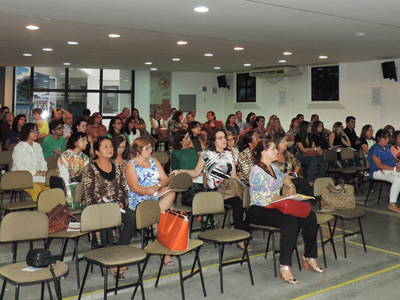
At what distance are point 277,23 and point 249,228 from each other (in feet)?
11.6

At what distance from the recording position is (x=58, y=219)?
4625 millimetres

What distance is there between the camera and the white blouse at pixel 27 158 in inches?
278

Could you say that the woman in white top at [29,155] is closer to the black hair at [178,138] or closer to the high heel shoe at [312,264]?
the black hair at [178,138]

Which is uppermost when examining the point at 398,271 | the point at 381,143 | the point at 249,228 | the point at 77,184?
the point at 381,143

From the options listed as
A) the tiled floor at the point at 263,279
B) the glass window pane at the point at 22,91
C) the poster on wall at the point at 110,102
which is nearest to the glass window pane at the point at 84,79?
the poster on wall at the point at 110,102

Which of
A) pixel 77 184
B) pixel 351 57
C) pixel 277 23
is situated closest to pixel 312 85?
pixel 351 57

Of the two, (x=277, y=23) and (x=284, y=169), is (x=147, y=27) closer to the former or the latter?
(x=277, y=23)

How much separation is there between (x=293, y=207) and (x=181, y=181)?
81.3 inches

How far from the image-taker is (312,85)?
14562mm

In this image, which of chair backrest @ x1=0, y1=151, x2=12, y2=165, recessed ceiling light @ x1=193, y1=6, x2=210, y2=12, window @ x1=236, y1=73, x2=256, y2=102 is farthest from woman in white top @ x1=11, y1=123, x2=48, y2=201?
window @ x1=236, y1=73, x2=256, y2=102

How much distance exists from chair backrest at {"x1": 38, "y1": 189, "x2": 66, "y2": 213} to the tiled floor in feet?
2.03

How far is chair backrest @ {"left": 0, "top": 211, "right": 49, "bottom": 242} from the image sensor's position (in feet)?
13.1

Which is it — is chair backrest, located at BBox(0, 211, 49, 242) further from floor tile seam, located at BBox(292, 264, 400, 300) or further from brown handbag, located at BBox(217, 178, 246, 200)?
floor tile seam, located at BBox(292, 264, 400, 300)

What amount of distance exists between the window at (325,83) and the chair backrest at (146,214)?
34.0 ft
